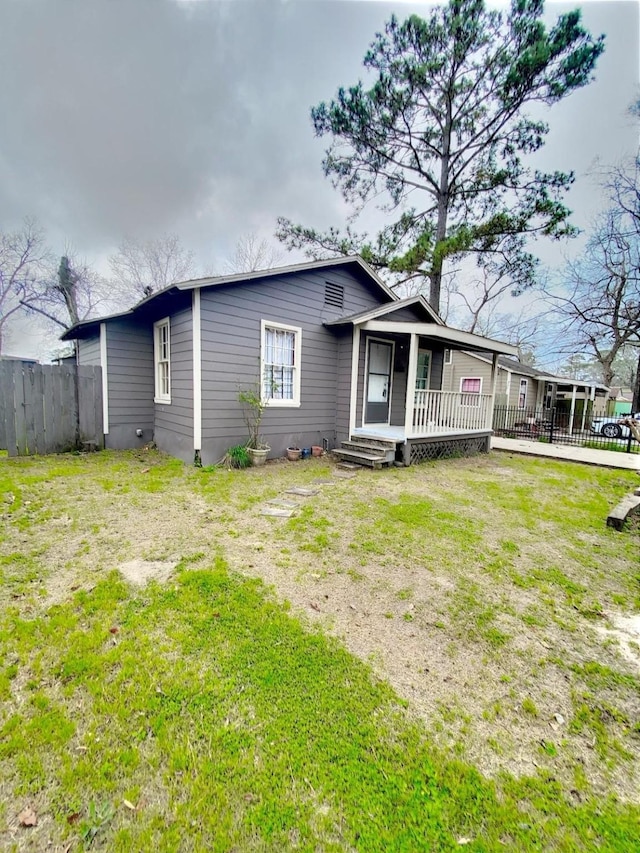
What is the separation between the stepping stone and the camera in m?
4.55

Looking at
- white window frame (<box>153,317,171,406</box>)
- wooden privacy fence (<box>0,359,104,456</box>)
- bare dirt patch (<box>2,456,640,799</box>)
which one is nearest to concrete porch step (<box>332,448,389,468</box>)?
bare dirt patch (<box>2,456,640,799</box>)

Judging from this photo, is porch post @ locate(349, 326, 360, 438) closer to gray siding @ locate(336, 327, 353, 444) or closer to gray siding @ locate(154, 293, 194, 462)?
gray siding @ locate(336, 327, 353, 444)

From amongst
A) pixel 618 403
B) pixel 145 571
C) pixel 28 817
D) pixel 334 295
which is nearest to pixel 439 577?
pixel 145 571

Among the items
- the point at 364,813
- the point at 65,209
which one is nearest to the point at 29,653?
the point at 364,813

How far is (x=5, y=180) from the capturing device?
16641 millimetres

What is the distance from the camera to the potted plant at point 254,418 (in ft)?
23.7

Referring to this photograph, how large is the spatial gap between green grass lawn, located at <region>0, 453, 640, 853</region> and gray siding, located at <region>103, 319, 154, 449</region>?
4.78 m

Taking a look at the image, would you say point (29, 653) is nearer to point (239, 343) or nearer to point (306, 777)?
point (306, 777)

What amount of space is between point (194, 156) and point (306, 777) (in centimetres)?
1917

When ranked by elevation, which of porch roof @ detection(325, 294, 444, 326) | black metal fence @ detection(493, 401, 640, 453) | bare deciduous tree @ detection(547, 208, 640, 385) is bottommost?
black metal fence @ detection(493, 401, 640, 453)

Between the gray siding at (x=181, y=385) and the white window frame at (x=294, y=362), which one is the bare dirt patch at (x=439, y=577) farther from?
the white window frame at (x=294, y=362)

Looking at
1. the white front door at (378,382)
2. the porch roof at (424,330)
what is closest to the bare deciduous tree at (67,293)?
the white front door at (378,382)

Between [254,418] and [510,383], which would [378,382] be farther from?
[510,383]

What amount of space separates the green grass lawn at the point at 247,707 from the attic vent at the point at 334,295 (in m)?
6.17
